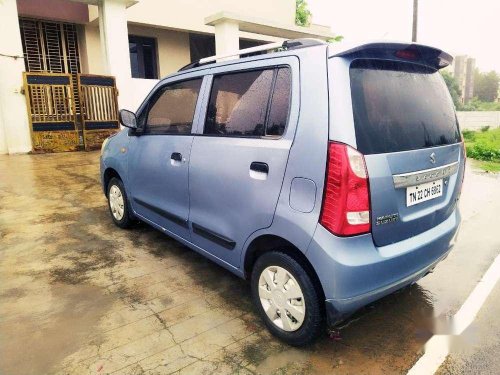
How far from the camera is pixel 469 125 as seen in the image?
2341 centimetres

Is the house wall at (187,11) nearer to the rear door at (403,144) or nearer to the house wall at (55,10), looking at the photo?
the house wall at (55,10)

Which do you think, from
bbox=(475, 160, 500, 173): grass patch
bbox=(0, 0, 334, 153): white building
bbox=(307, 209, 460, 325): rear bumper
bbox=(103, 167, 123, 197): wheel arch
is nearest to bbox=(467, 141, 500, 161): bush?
bbox=(475, 160, 500, 173): grass patch

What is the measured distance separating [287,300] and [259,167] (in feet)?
2.81

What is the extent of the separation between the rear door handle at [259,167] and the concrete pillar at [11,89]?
9.74m

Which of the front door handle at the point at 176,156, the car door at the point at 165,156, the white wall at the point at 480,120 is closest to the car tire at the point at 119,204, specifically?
the car door at the point at 165,156

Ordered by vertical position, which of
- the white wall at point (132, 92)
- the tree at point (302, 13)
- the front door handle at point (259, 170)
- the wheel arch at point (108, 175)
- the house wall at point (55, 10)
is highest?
the tree at point (302, 13)

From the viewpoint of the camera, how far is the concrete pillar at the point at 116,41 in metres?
10.8

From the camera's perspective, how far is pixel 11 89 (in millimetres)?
9703

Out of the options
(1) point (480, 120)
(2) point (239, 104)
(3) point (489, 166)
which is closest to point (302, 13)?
(1) point (480, 120)

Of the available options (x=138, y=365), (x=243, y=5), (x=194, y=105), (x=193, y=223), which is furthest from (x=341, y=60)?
(x=243, y=5)

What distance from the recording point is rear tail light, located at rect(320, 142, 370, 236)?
202 cm

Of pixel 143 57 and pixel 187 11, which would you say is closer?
pixel 187 11

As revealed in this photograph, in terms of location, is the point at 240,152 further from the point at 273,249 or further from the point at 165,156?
the point at 165,156

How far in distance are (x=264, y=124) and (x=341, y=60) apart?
0.63 m
